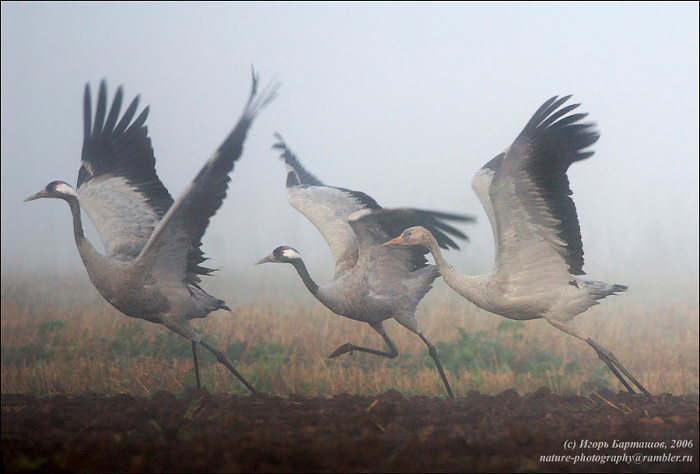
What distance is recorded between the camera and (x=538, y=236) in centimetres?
568

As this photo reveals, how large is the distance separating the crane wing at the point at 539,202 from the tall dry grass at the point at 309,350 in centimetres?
167

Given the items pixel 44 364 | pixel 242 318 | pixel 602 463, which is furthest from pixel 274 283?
pixel 602 463

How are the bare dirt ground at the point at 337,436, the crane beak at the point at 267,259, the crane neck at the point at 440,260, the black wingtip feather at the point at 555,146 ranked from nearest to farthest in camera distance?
the bare dirt ground at the point at 337,436 < the black wingtip feather at the point at 555,146 < the crane neck at the point at 440,260 < the crane beak at the point at 267,259

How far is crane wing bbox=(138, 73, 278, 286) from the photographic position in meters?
5.35

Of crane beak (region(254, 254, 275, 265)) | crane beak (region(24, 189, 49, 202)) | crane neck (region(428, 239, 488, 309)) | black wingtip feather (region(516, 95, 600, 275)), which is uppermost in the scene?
black wingtip feather (region(516, 95, 600, 275))

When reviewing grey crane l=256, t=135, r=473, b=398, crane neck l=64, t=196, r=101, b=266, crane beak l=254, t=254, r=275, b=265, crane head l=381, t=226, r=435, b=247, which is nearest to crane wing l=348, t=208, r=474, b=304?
grey crane l=256, t=135, r=473, b=398

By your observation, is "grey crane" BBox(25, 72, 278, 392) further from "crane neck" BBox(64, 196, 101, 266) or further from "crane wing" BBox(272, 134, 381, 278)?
"crane wing" BBox(272, 134, 381, 278)

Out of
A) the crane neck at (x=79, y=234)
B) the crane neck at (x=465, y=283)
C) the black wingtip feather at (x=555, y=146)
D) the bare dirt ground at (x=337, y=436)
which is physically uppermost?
the black wingtip feather at (x=555, y=146)

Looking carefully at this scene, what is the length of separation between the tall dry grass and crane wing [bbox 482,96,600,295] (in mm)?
1667

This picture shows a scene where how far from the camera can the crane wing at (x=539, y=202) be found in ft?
17.5

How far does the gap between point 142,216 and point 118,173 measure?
0.49 m

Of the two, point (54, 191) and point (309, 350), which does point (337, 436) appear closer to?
point (54, 191)

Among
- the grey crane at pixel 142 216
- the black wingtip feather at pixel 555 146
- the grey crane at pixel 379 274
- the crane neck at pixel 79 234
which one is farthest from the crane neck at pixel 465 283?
the crane neck at pixel 79 234

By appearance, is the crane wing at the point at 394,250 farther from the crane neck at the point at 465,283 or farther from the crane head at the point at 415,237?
the crane neck at the point at 465,283
